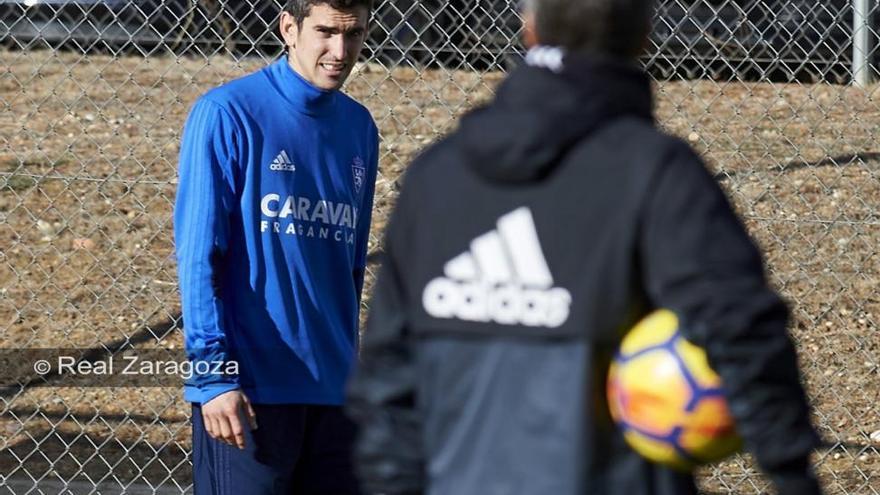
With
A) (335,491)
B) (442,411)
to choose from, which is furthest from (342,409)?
(442,411)

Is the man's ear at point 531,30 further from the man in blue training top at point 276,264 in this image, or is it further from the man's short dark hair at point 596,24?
the man in blue training top at point 276,264

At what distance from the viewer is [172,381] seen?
20.4ft

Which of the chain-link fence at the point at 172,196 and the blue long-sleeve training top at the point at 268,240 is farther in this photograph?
the chain-link fence at the point at 172,196

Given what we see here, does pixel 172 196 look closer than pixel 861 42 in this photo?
→ Yes

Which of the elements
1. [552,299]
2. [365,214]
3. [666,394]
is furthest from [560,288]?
[365,214]

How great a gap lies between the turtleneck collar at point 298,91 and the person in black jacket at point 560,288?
1.50m

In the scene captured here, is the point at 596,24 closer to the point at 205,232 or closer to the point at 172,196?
the point at 205,232

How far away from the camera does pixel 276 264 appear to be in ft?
12.2

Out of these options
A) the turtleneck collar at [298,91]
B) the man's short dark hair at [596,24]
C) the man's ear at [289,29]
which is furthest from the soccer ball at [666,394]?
the man's ear at [289,29]

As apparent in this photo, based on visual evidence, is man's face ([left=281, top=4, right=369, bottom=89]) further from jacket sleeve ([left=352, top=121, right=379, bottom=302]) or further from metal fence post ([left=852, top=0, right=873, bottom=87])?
metal fence post ([left=852, top=0, right=873, bottom=87])

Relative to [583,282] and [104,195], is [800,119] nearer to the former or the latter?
[104,195]

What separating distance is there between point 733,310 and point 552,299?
0.90 feet

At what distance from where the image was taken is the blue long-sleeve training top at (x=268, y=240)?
11.8ft

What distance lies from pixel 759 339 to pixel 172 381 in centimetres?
447
